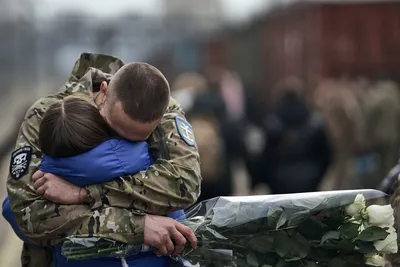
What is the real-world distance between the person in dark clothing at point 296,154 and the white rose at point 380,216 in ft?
19.5

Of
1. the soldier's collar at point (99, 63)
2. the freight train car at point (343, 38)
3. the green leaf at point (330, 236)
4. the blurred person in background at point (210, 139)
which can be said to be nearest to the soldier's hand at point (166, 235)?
the green leaf at point (330, 236)

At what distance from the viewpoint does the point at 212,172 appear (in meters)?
7.92

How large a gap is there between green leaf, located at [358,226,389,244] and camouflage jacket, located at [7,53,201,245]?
60cm

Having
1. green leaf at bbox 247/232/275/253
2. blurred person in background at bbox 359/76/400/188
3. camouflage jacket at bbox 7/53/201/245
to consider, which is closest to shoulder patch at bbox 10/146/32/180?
camouflage jacket at bbox 7/53/201/245

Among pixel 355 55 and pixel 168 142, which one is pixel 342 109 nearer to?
pixel 355 55

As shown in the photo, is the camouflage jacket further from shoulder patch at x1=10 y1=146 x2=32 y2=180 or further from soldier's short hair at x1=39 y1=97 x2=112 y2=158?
soldier's short hair at x1=39 y1=97 x2=112 y2=158

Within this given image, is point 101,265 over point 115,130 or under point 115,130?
under

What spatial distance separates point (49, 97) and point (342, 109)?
8.88 metres

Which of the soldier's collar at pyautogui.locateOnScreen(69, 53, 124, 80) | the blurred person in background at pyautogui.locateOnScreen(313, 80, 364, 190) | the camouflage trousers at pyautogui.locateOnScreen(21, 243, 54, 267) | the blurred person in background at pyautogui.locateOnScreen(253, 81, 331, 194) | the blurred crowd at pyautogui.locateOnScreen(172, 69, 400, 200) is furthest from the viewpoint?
the blurred person in background at pyautogui.locateOnScreen(313, 80, 364, 190)

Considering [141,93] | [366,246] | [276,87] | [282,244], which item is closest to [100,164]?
[141,93]

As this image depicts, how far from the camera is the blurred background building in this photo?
Answer: 31.9 ft

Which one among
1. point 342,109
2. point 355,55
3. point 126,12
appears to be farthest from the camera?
point 126,12

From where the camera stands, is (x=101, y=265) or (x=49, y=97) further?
(x=49, y=97)

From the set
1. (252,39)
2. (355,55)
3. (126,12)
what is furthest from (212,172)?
(126,12)
